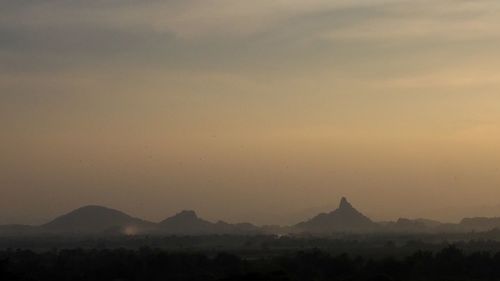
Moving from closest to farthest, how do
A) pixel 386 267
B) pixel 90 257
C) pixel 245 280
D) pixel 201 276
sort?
pixel 245 280 < pixel 201 276 < pixel 386 267 < pixel 90 257

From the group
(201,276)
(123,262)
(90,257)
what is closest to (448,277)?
(201,276)

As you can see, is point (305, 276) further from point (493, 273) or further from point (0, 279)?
point (0, 279)

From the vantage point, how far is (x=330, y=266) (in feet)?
349

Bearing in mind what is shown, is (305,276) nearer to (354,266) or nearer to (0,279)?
(354,266)

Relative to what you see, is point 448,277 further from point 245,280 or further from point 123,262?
point 123,262

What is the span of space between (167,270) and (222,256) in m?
11.2

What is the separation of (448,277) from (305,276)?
1524 centimetres

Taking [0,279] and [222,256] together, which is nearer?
[0,279]

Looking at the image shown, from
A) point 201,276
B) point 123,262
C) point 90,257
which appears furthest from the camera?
point 90,257

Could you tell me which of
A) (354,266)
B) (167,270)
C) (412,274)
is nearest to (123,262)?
(167,270)

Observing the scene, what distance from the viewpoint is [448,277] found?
96.4 metres

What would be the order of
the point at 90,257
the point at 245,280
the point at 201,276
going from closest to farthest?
the point at 245,280 → the point at 201,276 → the point at 90,257

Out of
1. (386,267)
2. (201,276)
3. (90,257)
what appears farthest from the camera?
(90,257)

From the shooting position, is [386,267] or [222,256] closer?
[386,267]
